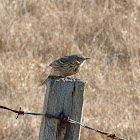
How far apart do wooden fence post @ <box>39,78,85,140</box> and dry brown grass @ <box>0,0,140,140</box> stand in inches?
115

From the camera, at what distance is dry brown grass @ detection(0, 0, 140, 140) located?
18.3 feet

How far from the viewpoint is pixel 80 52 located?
7.46 meters

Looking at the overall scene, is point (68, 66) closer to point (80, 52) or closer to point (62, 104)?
point (62, 104)

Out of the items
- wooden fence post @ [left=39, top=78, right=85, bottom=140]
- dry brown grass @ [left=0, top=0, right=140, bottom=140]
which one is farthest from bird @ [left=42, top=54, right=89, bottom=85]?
wooden fence post @ [left=39, top=78, right=85, bottom=140]

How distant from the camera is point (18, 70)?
259 inches

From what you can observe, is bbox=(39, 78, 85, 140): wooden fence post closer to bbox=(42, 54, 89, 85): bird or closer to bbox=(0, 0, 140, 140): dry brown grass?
bbox=(42, 54, 89, 85): bird

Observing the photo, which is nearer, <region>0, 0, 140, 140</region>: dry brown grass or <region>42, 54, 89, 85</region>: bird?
<region>42, 54, 89, 85</region>: bird

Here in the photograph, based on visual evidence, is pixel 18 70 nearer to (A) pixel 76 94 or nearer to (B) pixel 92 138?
(B) pixel 92 138

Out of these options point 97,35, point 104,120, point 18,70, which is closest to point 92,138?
point 104,120

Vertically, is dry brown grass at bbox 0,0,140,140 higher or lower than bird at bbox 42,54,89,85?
higher

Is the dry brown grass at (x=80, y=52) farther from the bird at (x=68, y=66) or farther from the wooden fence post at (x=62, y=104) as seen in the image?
the wooden fence post at (x=62, y=104)

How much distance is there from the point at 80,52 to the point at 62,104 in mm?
5169

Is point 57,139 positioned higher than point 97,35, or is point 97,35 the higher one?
point 97,35

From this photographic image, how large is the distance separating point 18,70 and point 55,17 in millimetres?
2192
